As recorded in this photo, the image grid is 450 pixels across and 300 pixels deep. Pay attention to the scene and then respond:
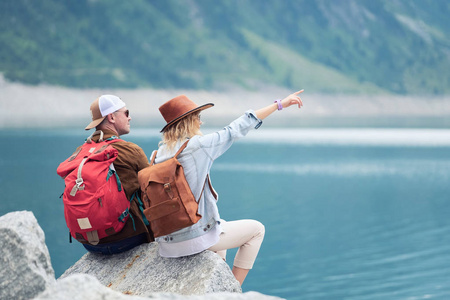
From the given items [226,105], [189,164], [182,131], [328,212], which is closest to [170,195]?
[189,164]

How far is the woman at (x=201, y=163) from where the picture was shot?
3.54 meters

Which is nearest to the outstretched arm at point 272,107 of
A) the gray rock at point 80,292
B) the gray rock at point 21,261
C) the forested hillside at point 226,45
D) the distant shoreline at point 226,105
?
the gray rock at point 80,292

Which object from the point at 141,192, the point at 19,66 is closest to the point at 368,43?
the point at 19,66

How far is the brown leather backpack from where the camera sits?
3.46 meters

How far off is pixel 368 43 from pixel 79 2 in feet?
216

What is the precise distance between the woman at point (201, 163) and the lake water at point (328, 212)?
6201 millimetres

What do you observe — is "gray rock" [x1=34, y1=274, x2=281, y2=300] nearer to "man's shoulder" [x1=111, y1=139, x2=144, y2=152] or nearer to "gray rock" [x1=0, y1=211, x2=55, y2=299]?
"gray rock" [x1=0, y1=211, x2=55, y2=299]

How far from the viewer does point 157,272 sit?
12.5 feet

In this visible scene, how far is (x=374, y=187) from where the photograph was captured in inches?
916

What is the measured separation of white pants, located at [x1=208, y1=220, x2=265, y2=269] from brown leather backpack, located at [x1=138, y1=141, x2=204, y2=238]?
309mm

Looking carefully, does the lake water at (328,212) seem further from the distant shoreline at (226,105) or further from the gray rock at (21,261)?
the distant shoreline at (226,105)

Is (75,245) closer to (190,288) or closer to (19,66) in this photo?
(190,288)

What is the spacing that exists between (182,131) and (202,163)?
227mm

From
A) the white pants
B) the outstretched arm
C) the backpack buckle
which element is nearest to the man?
the backpack buckle
